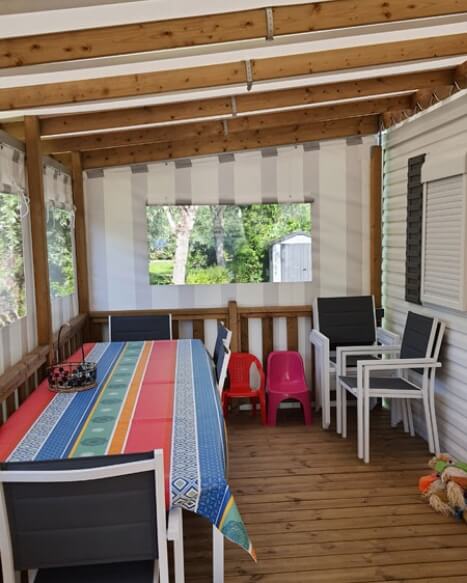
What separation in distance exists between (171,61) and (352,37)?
0.88 meters

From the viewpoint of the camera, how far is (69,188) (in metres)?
4.53

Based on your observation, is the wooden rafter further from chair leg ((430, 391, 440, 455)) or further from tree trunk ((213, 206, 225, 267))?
chair leg ((430, 391, 440, 455))

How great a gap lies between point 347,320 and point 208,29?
299 centimetres

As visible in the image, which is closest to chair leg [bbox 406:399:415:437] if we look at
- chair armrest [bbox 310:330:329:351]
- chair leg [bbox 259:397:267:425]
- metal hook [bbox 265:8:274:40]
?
chair armrest [bbox 310:330:329:351]

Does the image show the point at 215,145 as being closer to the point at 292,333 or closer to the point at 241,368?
the point at 292,333

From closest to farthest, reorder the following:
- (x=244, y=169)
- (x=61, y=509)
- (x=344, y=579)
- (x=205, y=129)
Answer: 1. (x=61, y=509)
2. (x=344, y=579)
3. (x=205, y=129)
4. (x=244, y=169)

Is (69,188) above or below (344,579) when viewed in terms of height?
above

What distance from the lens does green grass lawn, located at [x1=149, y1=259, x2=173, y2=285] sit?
195 inches

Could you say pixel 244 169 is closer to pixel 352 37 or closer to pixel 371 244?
pixel 371 244

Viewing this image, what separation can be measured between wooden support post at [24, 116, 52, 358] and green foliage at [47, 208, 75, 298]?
1.59 ft

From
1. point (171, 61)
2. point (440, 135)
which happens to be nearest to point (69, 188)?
point (171, 61)

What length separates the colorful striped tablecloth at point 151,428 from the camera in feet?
5.94

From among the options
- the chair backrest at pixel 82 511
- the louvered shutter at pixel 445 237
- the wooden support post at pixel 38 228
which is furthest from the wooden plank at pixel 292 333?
the chair backrest at pixel 82 511

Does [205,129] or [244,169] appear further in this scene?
[244,169]
